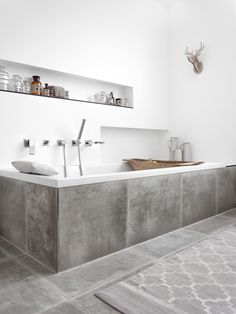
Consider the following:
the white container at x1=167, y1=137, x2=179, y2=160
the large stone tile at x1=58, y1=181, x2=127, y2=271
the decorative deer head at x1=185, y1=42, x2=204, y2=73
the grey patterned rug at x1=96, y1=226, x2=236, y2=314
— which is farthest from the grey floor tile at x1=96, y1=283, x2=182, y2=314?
the decorative deer head at x1=185, y1=42, x2=204, y2=73

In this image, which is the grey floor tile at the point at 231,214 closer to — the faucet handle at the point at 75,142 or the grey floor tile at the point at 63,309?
the faucet handle at the point at 75,142

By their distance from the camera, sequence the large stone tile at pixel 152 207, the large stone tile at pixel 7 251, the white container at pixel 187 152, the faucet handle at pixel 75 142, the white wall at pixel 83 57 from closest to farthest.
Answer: the large stone tile at pixel 7 251 → the large stone tile at pixel 152 207 → the white wall at pixel 83 57 → the faucet handle at pixel 75 142 → the white container at pixel 187 152

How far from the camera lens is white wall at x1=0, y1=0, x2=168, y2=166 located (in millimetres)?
2637

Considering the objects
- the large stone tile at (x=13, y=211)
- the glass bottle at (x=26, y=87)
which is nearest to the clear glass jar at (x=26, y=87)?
the glass bottle at (x=26, y=87)

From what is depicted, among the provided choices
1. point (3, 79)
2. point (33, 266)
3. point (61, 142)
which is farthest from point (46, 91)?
point (33, 266)

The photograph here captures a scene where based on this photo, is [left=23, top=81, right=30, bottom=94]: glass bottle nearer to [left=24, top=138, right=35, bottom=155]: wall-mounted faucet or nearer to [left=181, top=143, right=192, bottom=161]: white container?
[left=24, top=138, right=35, bottom=155]: wall-mounted faucet

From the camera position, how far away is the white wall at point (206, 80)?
3.57 metres

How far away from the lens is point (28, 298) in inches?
53.9

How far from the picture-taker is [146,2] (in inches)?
155

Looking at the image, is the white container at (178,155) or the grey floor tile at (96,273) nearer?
the grey floor tile at (96,273)

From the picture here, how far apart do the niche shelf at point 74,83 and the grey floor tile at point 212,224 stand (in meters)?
1.79

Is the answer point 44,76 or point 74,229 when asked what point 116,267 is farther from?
point 44,76

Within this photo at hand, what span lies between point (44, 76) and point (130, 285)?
7.74 feet

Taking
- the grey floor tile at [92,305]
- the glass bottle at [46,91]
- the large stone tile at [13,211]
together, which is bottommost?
the grey floor tile at [92,305]
